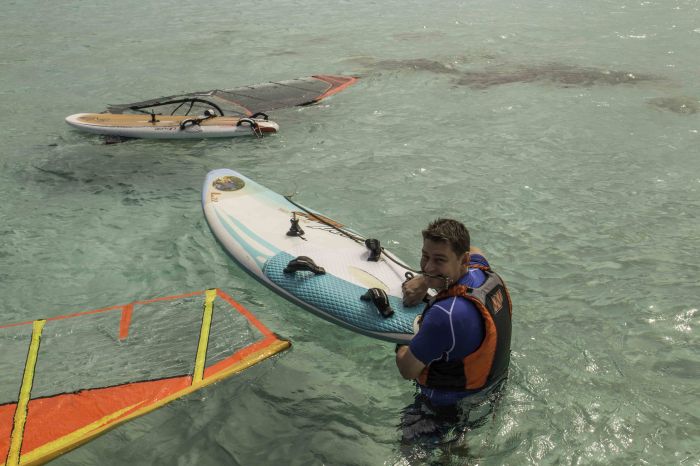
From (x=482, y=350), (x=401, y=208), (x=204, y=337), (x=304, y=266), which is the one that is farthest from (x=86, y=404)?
(x=401, y=208)

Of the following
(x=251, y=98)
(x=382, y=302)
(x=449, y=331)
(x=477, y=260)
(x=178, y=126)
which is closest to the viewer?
(x=449, y=331)

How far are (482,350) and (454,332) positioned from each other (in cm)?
27

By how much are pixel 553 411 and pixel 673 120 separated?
323 inches

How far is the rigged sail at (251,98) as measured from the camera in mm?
10922

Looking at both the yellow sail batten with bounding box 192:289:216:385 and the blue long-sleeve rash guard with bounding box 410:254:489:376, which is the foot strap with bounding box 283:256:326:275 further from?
the blue long-sleeve rash guard with bounding box 410:254:489:376

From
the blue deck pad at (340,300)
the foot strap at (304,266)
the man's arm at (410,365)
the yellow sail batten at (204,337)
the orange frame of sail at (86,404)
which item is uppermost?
the man's arm at (410,365)

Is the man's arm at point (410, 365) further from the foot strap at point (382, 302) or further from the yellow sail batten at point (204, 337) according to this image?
the yellow sail batten at point (204, 337)

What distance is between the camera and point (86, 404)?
4.38 m

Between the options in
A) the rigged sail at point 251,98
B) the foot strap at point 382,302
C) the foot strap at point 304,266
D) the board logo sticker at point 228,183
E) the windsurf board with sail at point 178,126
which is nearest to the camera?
the foot strap at point 382,302

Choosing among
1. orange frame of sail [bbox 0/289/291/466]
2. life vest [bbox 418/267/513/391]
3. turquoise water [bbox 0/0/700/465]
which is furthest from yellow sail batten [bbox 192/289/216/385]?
life vest [bbox 418/267/513/391]

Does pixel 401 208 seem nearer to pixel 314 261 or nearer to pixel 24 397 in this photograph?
pixel 314 261

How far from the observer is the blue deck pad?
505 cm

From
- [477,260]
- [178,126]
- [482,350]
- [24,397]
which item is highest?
[477,260]

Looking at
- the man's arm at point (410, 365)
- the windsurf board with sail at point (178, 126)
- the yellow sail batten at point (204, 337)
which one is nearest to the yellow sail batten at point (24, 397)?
the yellow sail batten at point (204, 337)
